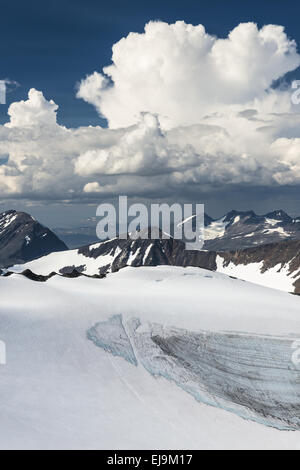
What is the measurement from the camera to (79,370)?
37.5 metres

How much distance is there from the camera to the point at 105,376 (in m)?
37.3

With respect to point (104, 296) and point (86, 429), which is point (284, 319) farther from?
point (86, 429)

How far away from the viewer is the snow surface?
1089 inches

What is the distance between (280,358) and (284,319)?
8170mm

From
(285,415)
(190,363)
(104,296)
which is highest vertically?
(104,296)

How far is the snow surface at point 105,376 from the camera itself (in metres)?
27.7

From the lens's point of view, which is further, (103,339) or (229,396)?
(103,339)
